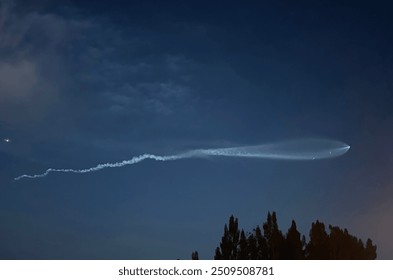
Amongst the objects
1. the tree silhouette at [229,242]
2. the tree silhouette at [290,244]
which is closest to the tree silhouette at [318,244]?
the tree silhouette at [290,244]

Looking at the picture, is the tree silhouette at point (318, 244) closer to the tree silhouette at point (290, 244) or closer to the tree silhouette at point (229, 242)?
the tree silhouette at point (290, 244)

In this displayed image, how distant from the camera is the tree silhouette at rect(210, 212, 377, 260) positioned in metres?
45.6

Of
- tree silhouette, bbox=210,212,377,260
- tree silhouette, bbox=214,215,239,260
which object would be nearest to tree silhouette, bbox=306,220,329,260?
tree silhouette, bbox=210,212,377,260

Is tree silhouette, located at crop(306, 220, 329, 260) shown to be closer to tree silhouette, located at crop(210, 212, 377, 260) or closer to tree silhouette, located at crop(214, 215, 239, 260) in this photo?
tree silhouette, located at crop(210, 212, 377, 260)

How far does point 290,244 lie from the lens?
47.7m

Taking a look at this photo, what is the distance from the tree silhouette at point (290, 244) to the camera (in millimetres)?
45562
